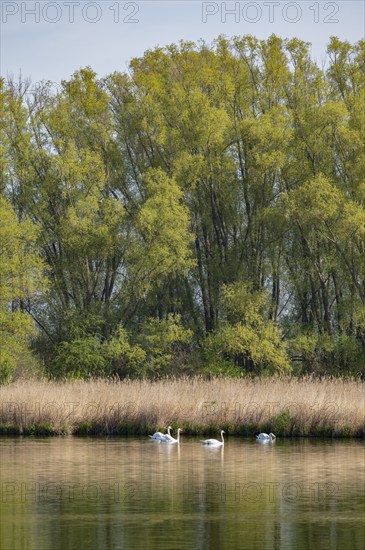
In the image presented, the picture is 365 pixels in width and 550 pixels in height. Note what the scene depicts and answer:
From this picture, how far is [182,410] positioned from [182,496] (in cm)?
1314

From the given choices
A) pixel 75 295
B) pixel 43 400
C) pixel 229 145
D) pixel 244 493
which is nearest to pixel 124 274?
pixel 75 295

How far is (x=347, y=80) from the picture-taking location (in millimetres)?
52594

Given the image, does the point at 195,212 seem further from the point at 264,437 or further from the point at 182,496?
the point at 182,496

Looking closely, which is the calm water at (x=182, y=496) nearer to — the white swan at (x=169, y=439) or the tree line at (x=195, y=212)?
the white swan at (x=169, y=439)

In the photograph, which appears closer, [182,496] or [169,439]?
[182,496]

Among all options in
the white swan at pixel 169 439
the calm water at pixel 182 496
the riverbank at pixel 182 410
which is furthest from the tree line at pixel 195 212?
the calm water at pixel 182 496

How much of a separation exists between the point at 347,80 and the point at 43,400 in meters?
24.9

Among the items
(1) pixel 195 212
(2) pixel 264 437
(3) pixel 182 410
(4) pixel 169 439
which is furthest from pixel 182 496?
(1) pixel 195 212

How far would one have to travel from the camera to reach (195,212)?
5459 cm

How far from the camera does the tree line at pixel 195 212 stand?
161 feet

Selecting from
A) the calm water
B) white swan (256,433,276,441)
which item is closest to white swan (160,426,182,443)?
the calm water

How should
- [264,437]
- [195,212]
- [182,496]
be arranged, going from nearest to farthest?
[182,496]
[264,437]
[195,212]

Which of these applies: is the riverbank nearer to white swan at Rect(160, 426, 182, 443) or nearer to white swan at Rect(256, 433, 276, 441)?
white swan at Rect(256, 433, 276, 441)

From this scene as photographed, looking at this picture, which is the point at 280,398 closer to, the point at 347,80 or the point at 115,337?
the point at 115,337
